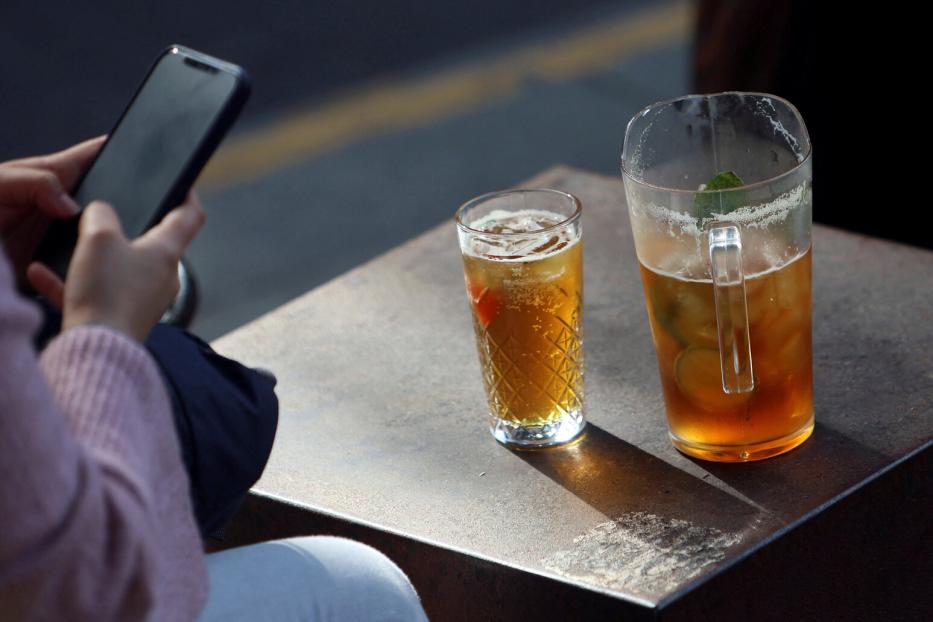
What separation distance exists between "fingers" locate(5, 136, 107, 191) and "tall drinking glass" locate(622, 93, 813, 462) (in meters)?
0.43

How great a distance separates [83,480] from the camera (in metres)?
0.64

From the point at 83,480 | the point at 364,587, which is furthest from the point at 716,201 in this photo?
the point at 83,480

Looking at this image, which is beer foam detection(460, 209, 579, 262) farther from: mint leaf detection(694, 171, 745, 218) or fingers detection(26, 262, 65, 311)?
fingers detection(26, 262, 65, 311)

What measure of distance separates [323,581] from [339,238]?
2.39 metres

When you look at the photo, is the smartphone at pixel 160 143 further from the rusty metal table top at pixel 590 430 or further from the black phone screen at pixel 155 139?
the rusty metal table top at pixel 590 430

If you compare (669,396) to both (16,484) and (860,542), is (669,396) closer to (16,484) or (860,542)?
(860,542)

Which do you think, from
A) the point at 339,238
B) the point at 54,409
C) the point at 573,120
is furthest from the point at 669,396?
the point at 573,120

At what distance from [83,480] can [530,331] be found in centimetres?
45

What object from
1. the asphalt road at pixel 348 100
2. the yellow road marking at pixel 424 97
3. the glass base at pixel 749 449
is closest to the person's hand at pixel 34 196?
the glass base at pixel 749 449

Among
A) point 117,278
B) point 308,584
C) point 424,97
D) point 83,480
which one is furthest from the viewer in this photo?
point 424,97

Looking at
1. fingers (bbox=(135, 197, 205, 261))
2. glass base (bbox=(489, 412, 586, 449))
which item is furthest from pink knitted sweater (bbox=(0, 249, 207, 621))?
glass base (bbox=(489, 412, 586, 449))

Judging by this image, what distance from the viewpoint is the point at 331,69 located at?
14.6 ft

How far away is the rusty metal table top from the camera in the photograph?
92 cm

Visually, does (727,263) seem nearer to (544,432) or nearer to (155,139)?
(544,432)
